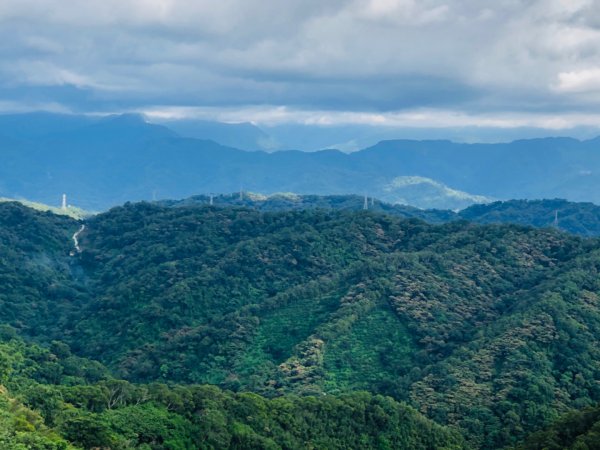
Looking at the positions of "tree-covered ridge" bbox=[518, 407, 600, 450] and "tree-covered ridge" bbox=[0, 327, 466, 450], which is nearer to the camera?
"tree-covered ridge" bbox=[0, 327, 466, 450]

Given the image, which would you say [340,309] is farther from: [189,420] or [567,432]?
[567,432]

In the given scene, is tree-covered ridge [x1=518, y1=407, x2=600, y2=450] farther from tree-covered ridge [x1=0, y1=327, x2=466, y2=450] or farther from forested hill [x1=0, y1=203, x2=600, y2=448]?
forested hill [x1=0, y1=203, x2=600, y2=448]

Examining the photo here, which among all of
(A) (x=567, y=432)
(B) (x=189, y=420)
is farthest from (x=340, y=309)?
(A) (x=567, y=432)

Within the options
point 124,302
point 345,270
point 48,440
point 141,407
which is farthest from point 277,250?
point 48,440

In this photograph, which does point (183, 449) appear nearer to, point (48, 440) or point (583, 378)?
point (48, 440)

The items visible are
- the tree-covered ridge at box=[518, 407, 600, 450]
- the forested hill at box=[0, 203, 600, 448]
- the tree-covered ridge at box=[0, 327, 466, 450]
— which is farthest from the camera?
the forested hill at box=[0, 203, 600, 448]

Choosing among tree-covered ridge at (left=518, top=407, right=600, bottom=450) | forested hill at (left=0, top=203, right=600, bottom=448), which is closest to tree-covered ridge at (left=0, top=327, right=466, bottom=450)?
forested hill at (left=0, top=203, right=600, bottom=448)
